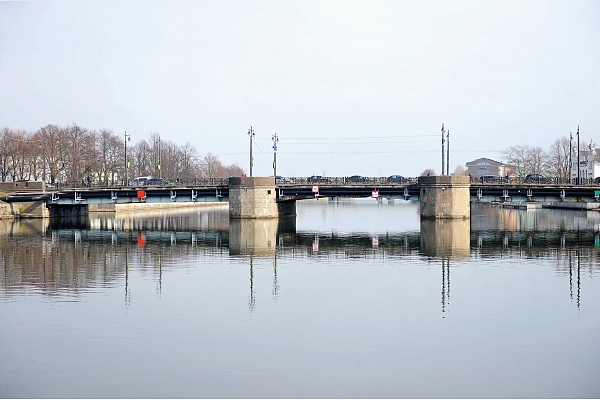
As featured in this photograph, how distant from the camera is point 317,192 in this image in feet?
279

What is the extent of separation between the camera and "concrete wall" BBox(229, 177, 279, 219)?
83750mm

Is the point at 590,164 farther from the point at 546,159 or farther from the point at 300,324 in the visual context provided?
the point at 300,324

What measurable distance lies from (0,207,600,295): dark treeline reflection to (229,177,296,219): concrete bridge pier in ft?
17.4

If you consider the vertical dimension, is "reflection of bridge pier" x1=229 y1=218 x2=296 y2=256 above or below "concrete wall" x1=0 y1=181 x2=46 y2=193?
below

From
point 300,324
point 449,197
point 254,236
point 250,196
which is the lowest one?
point 300,324

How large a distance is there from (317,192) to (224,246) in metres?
31.9

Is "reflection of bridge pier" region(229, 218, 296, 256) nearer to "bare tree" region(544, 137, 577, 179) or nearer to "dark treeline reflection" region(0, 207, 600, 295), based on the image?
"dark treeline reflection" region(0, 207, 600, 295)

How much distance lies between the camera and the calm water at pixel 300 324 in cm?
1836

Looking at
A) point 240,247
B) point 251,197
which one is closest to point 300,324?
point 240,247

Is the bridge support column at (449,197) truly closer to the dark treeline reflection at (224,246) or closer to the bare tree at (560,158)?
the dark treeline reflection at (224,246)

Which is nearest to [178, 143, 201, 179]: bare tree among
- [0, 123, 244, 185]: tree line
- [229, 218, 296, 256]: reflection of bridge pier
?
[0, 123, 244, 185]: tree line

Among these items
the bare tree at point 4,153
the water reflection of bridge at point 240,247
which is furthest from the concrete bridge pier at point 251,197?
the bare tree at point 4,153

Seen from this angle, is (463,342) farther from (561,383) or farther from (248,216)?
(248,216)

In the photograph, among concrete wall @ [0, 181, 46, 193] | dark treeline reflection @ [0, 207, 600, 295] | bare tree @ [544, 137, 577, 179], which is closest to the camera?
dark treeline reflection @ [0, 207, 600, 295]
